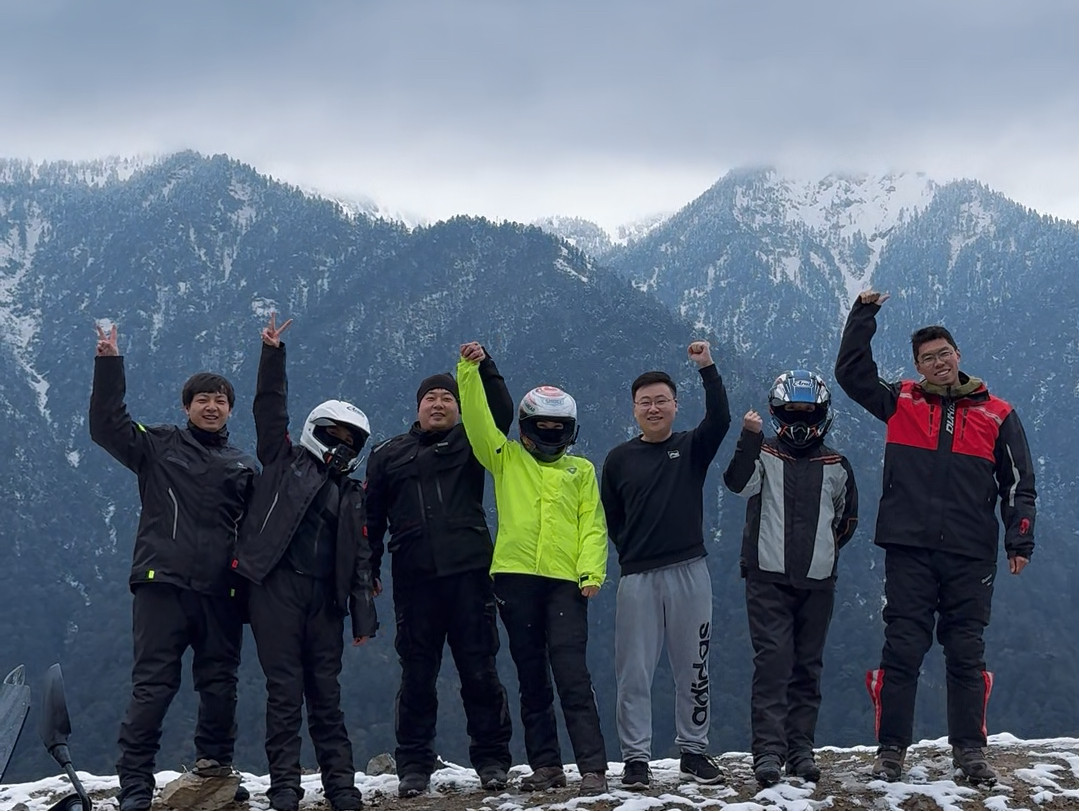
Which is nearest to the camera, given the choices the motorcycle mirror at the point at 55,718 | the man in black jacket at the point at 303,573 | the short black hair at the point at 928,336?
the motorcycle mirror at the point at 55,718

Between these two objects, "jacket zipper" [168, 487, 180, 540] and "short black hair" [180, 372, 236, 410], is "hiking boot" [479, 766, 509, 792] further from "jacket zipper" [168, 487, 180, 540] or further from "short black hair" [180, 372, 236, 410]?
"short black hair" [180, 372, 236, 410]

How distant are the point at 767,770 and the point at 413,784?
7.98 feet

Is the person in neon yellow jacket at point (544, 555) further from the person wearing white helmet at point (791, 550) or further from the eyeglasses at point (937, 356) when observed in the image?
the eyeglasses at point (937, 356)

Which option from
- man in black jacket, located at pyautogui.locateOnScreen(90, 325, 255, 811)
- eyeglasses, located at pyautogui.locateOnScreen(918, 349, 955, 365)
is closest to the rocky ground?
man in black jacket, located at pyautogui.locateOnScreen(90, 325, 255, 811)

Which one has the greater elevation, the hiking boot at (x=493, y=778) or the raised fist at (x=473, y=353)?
the raised fist at (x=473, y=353)

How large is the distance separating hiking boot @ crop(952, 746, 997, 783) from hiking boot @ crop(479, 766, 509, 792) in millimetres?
3035

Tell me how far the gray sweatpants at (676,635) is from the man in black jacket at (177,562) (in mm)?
2604

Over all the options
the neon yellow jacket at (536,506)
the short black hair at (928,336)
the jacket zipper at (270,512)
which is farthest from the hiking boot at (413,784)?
the short black hair at (928,336)

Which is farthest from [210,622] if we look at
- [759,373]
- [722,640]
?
[759,373]

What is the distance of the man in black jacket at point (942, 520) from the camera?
7570 mm

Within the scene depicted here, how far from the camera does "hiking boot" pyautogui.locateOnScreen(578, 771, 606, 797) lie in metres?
7.17

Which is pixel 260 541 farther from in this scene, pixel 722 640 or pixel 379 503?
pixel 722 640

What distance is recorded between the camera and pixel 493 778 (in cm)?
802

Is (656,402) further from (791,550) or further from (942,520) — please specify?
(942,520)
